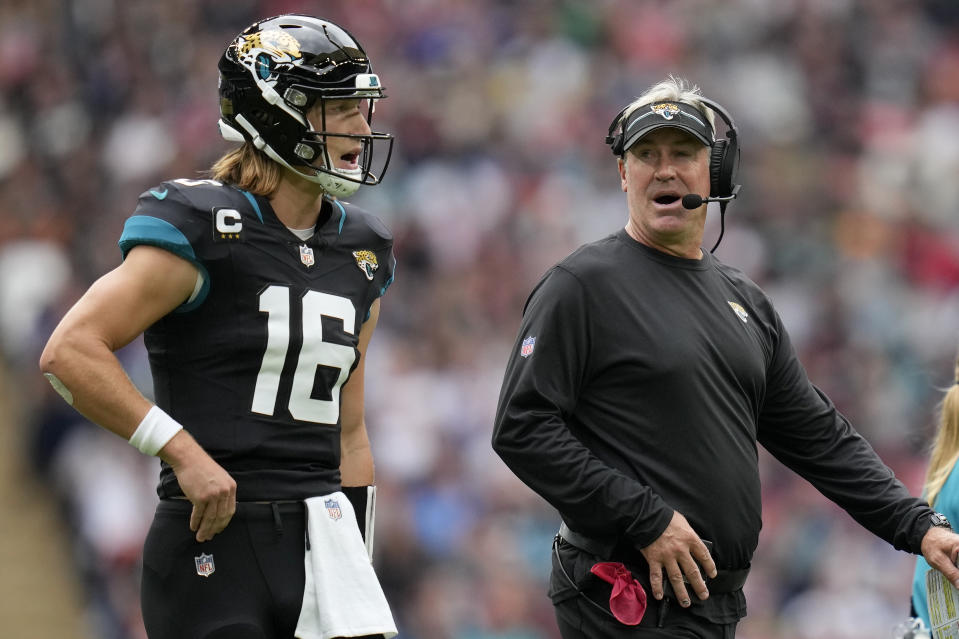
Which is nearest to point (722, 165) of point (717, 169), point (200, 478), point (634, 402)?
point (717, 169)

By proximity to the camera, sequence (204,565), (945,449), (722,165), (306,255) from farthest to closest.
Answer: (945,449) < (722,165) < (306,255) < (204,565)

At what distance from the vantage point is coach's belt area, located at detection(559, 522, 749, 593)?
3955 mm

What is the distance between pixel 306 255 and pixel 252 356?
0.32m

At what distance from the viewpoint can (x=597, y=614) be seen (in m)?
3.97

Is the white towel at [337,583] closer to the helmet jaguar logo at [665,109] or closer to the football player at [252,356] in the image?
the football player at [252,356]

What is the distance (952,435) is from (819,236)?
6307 mm

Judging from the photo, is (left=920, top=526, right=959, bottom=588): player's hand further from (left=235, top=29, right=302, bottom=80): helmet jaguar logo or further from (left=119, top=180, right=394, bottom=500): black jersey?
(left=235, top=29, right=302, bottom=80): helmet jaguar logo

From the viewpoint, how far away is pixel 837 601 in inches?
344

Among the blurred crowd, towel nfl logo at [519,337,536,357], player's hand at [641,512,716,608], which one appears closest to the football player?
towel nfl logo at [519,337,536,357]

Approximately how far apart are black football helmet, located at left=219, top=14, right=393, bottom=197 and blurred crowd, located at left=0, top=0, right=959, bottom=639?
5.14 metres

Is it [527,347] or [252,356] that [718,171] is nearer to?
[527,347]

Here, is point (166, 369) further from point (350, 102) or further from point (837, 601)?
point (837, 601)

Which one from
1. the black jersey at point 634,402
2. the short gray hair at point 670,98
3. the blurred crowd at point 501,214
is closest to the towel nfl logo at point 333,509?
the black jersey at point 634,402

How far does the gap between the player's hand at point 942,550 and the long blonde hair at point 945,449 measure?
23.0 inches
